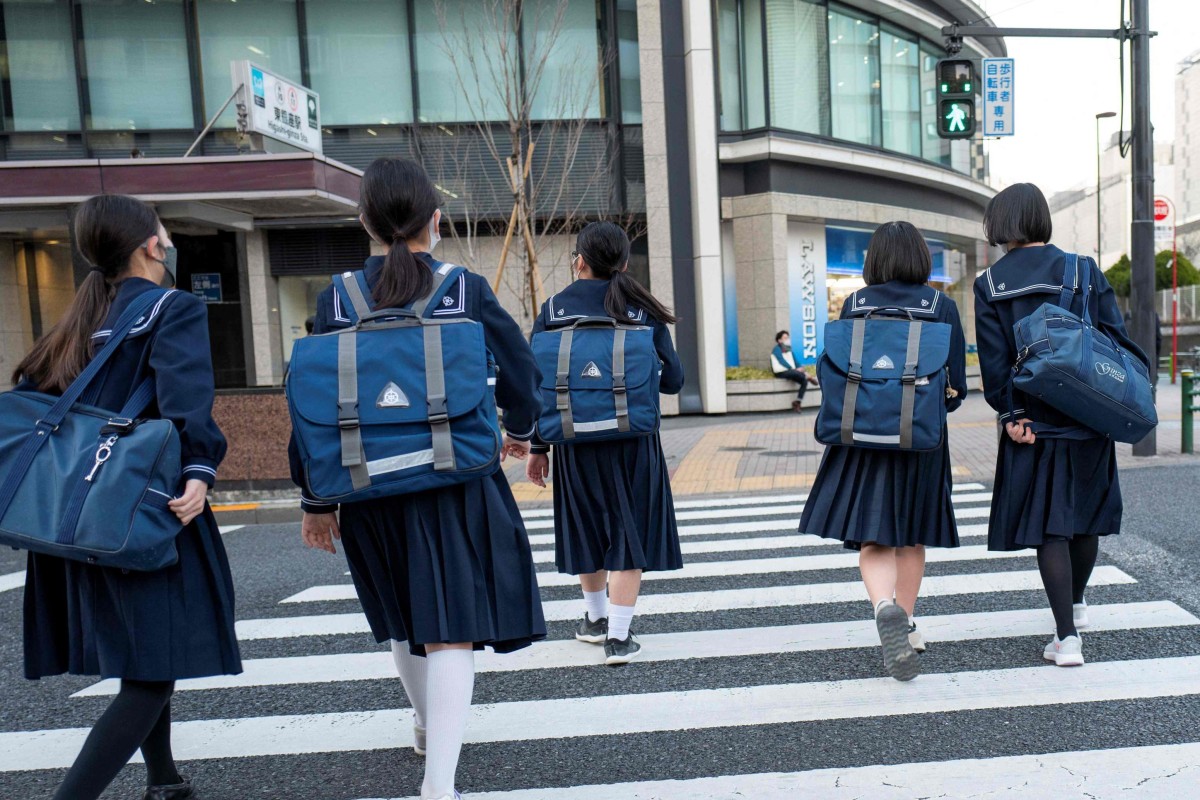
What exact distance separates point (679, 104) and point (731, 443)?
7.26 meters

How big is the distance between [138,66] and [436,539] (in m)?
17.5

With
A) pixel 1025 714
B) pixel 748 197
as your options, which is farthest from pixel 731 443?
pixel 1025 714

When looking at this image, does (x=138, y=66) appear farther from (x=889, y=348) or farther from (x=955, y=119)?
(x=889, y=348)

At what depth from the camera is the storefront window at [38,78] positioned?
1662 cm

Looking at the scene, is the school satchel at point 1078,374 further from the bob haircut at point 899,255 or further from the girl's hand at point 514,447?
the girl's hand at point 514,447

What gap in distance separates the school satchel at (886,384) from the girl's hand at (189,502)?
2184 mm

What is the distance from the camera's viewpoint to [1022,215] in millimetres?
3629

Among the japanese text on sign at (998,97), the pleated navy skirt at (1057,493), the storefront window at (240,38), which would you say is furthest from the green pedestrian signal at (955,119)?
the storefront window at (240,38)

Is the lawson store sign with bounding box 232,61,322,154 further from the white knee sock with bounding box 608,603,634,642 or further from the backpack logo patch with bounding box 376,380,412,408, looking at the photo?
the backpack logo patch with bounding box 376,380,412,408

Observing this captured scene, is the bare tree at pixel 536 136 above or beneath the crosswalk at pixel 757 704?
above

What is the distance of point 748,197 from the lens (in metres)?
17.4

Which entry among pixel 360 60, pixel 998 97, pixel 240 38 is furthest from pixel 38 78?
pixel 998 97

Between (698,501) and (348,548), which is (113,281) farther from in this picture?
(698,501)

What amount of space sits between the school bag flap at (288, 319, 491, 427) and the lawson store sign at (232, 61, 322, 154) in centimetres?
1009
